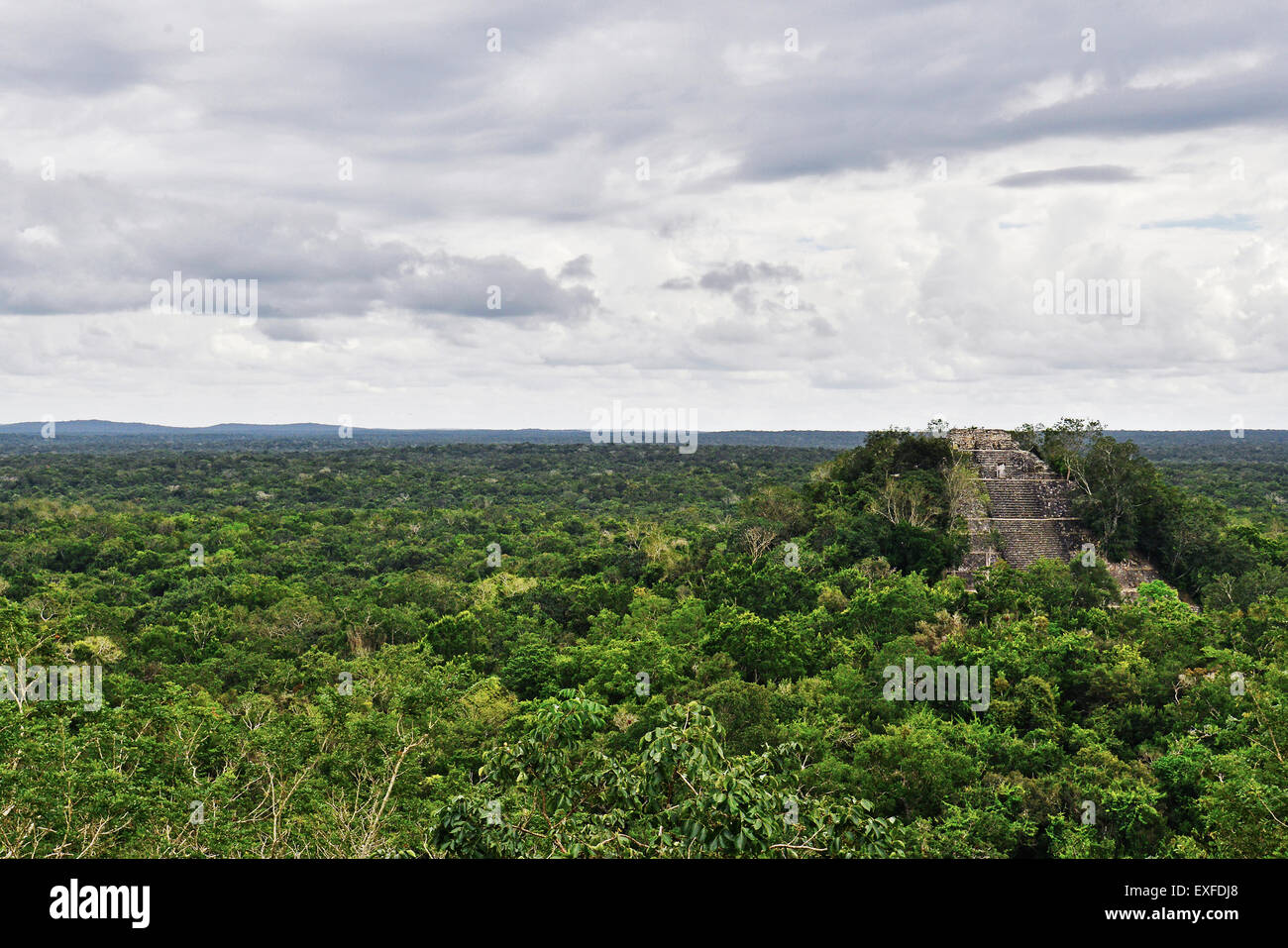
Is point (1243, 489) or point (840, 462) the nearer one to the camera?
point (840, 462)

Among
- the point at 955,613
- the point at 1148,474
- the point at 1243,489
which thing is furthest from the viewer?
the point at 1243,489

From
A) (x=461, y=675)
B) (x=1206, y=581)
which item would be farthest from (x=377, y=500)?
(x=1206, y=581)
